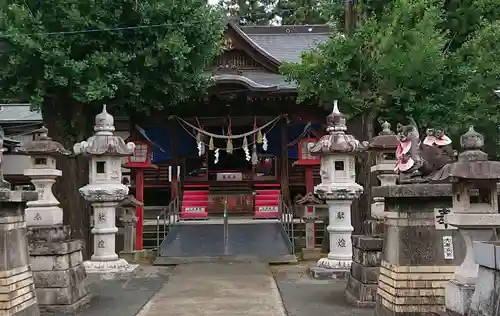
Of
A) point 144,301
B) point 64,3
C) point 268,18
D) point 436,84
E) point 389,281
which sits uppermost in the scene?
point 268,18

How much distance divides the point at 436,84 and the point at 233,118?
8.63 metres

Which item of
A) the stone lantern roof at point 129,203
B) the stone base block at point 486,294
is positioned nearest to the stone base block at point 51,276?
the stone lantern roof at point 129,203

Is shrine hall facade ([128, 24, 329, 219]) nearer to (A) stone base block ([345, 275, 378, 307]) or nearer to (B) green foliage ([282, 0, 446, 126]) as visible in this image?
(B) green foliage ([282, 0, 446, 126])

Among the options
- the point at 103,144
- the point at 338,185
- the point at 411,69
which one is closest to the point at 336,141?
the point at 338,185

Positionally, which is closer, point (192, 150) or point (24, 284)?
point (24, 284)

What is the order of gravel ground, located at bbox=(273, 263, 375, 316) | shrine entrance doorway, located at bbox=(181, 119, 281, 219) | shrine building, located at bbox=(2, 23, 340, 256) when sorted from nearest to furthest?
gravel ground, located at bbox=(273, 263, 375, 316) < shrine building, located at bbox=(2, 23, 340, 256) < shrine entrance doorway, located at bbox=(181, 119, 281, 219)

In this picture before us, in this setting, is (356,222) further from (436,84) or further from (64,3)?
(64,3)

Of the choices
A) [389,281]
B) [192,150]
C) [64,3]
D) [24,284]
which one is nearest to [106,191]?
[64,3]

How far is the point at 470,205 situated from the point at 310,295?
449 centimetres

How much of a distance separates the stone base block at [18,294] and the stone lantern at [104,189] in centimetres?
471

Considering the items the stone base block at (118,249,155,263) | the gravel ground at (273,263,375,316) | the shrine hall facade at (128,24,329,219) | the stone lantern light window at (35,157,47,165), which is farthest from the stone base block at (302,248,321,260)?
the stone lantern light window at (35,157,47,165)

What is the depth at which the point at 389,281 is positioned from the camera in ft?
20.2

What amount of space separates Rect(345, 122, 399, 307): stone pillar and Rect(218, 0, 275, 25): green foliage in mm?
31106

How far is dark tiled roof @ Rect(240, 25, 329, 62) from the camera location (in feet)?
73.3
